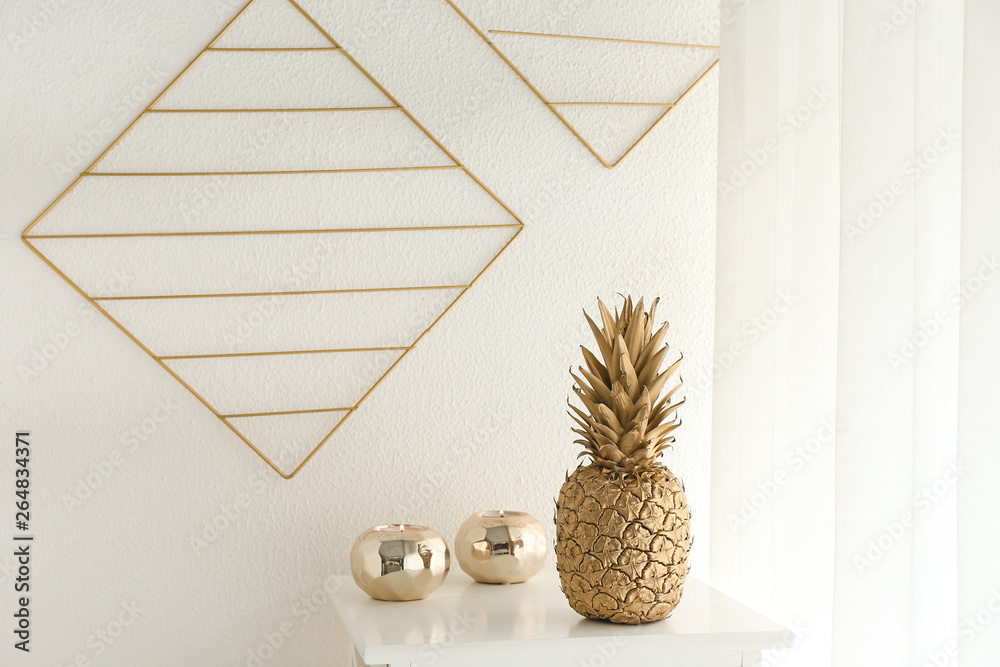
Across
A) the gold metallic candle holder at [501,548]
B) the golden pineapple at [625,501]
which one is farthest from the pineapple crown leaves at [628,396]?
the gold metallic candle holder at [501,548]

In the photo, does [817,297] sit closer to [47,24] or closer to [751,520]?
[751,520]

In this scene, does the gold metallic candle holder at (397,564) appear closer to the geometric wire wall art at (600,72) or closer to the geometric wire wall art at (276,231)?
the geometric wire wall art at (276,231)

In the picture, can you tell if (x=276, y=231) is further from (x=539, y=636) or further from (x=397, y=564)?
(x=539, y=636)

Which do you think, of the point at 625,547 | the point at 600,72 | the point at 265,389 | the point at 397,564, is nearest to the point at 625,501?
the point at 625,547

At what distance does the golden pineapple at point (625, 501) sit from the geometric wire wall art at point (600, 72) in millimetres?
392

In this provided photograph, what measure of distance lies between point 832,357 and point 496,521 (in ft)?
1.53

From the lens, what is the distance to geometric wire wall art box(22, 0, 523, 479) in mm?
1208

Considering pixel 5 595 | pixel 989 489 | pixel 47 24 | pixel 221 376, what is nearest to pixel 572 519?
pixel 989 489

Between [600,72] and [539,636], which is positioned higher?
[600,72]

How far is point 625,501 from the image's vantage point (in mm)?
979

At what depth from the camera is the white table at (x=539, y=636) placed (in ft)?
3.06

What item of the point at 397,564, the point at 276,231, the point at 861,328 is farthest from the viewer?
the point at 276,231

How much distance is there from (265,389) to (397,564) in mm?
338

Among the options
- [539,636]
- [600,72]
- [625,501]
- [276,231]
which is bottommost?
[539,636]
